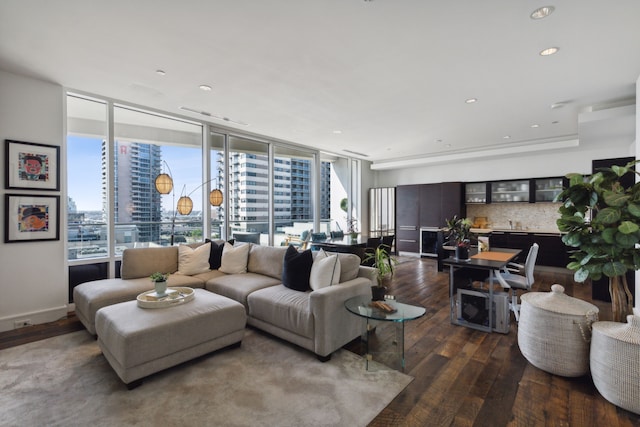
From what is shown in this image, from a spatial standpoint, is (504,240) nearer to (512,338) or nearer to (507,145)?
(507,145)

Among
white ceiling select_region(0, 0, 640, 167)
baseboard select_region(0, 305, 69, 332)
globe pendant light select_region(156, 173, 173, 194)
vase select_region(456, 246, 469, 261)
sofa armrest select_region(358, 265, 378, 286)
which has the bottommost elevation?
baseboard select_region(0, 305, 69, 332)

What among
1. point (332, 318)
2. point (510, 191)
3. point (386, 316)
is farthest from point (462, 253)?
point (510, 191)

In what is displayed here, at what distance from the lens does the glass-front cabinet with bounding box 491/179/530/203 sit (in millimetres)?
7004

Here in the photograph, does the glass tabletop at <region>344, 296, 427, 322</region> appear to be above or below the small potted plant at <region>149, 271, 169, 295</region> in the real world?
below

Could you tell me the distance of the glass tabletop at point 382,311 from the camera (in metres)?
2.37

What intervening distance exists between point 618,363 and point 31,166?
5863 millimetres

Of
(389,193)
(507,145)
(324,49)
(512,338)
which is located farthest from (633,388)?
(389,193)

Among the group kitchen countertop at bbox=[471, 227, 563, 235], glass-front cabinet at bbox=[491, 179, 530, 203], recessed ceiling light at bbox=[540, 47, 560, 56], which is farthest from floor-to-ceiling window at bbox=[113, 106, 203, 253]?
glass-front cabinet at bbox=[491, 179, 530, 203]

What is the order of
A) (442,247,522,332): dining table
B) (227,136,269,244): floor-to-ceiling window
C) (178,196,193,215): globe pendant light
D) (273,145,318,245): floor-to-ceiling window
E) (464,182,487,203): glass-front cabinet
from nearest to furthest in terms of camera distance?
(442,247,522,332): dining table < (178,196,193,215): globe pendant light < (227,136,269,244): floor-to-ceiling window < (273,145,318,245): floor-to-ceiling window < (464,182,487,203): glass-front cabinet

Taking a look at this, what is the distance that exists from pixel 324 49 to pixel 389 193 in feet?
21.9

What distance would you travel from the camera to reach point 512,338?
3154mm

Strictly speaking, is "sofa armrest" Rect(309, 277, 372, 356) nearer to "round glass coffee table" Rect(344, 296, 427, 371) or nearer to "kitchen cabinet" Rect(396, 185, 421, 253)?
"round glass coffee table" Rect(344, 296, 427, 371)

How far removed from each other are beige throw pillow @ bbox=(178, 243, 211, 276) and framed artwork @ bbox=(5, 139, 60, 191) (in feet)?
5.53

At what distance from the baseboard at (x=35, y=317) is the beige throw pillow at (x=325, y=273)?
3234 millimetres
